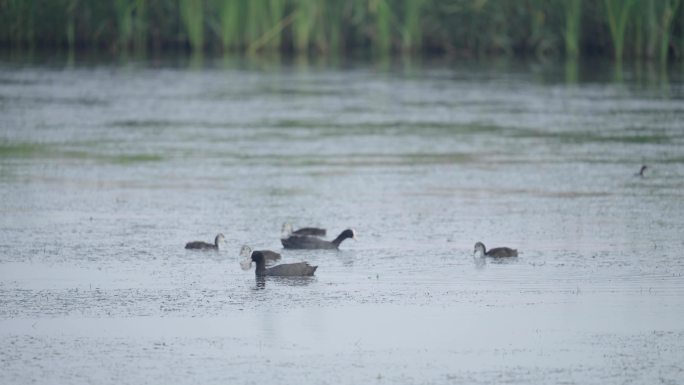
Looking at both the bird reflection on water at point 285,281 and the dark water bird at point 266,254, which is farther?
the dark water bird at point 266,254

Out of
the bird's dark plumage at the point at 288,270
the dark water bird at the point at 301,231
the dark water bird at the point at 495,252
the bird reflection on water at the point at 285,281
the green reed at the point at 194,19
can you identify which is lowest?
the bird reflection on water at the point at 285,281

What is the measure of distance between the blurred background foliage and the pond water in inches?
313

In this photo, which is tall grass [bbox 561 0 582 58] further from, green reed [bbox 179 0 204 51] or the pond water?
green reed [bbox 179 0 204 51]

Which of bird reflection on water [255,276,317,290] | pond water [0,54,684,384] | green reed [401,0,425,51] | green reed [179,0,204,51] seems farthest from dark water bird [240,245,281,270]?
green reed [179,0,204,51]

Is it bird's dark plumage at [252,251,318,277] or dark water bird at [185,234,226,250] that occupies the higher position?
dark water bird at [185,234,226,250]

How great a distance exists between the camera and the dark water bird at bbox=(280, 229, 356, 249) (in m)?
11.6

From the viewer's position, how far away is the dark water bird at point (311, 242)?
11594 millimetres

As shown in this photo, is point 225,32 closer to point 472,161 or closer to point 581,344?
point 472,161

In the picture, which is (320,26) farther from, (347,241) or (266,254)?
(266,254)

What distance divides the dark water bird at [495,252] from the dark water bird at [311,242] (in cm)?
99

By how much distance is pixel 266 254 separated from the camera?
11.1 meters

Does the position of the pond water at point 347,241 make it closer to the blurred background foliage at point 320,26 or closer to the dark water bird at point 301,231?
the dark water bird at point 301,231

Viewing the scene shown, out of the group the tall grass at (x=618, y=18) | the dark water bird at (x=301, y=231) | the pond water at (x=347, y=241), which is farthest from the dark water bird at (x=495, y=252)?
the tall grass at (x=618, y=18)

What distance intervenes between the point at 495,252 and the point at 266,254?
1.66 metres
